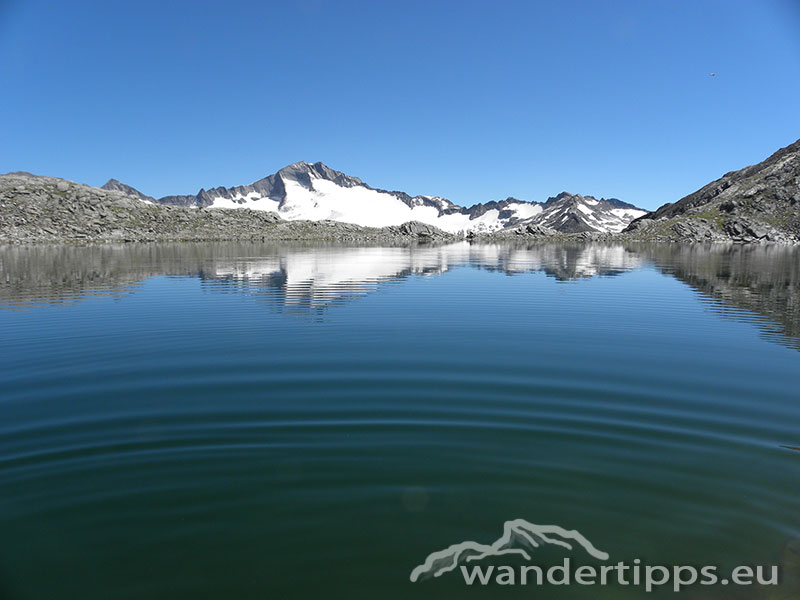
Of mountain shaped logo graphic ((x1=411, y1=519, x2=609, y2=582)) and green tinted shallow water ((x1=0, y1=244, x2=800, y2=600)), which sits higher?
green tinted shallow water ((x1=0, y1=244, x2=800, y2=600))

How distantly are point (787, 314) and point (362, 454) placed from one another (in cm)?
3417

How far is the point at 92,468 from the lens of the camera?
10859mm

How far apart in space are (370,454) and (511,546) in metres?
4.07

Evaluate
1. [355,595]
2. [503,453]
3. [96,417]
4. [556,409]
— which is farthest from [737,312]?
[96,417]

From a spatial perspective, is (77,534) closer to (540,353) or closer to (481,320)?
(540,353)

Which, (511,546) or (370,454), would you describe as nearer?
(511,546)

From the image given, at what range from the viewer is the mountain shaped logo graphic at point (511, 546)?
26.3 ft

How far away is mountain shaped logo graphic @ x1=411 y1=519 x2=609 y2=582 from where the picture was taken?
8031 mm

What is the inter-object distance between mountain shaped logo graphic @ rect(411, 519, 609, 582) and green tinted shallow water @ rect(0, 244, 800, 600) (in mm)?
159

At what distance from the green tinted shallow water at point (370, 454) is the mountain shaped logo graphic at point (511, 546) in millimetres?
159

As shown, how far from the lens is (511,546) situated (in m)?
8.49

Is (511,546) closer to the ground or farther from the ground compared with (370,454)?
closer to the ground

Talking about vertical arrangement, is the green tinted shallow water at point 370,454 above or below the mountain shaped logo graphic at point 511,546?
above

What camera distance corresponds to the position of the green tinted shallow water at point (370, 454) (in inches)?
316
